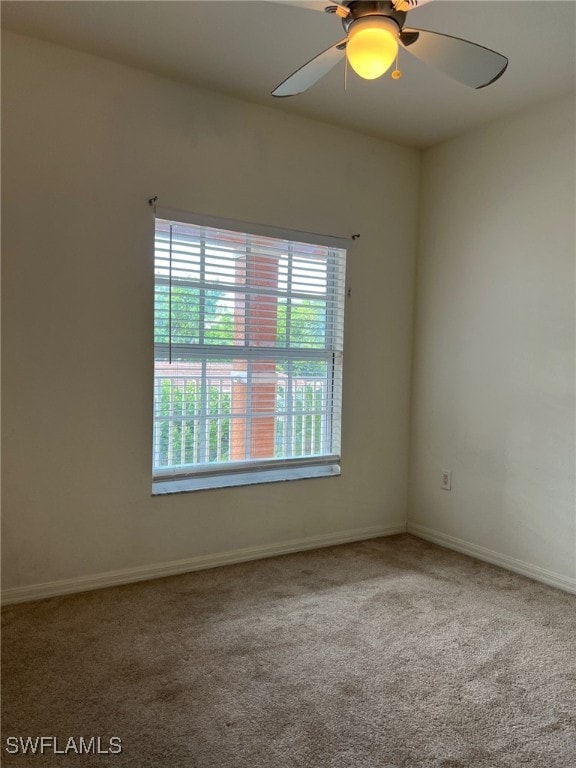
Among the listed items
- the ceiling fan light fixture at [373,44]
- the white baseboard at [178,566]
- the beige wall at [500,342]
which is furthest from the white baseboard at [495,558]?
the ceiling fan light fixture at [373,44]

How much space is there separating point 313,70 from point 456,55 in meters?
0.47

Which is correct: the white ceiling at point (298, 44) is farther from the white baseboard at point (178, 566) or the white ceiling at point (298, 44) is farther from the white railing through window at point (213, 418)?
the white baseboard at point (178, 566)

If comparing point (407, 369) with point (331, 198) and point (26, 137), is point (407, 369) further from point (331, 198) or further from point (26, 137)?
point (26, 137)

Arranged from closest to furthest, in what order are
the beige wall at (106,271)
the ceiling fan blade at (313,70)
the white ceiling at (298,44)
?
the ceiling fan blade at (313,70), the white ceiling at (298,44), the beige wall at (106,271)

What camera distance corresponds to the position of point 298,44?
2480mm

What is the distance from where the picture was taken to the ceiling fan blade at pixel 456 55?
1697 millimetres

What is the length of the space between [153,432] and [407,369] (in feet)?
5.87

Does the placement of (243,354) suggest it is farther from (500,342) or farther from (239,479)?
(500,342)

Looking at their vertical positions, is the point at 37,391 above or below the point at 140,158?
below

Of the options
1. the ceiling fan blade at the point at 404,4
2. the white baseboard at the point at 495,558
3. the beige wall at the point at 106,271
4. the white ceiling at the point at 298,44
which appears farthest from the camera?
the white baseboard at the point at 495,558

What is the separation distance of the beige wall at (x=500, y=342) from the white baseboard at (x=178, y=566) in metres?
0.54

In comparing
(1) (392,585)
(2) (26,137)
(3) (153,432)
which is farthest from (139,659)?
(2) (26,137)

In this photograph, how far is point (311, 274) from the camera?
3.38m

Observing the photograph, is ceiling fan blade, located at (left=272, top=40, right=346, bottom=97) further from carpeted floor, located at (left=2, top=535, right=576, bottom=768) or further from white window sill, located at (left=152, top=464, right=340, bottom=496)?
carpeted floor, located at (left=2, top=535, right=576, bottom=768)
